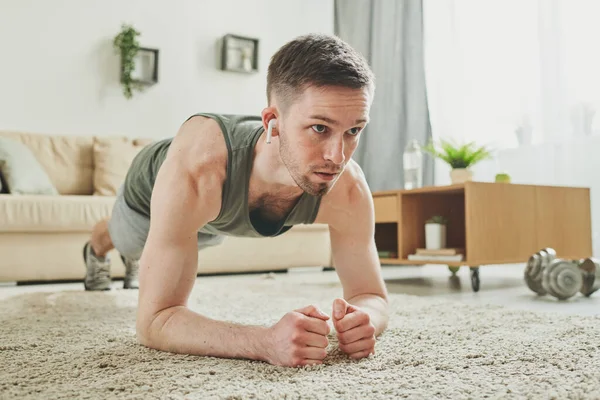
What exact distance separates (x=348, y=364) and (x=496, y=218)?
1617mm

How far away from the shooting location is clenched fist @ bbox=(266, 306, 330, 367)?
3.10 ft

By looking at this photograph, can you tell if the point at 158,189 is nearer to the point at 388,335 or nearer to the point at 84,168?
the point at 388,335

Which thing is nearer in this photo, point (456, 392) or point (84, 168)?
point (456, 392)

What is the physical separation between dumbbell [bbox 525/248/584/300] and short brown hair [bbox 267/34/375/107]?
52.8 inches

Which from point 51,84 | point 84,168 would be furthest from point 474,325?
point 51,84

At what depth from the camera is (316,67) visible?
39.9 inches

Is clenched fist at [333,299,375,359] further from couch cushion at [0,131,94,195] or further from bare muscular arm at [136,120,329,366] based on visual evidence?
couch cushion at [0,131,94,195]

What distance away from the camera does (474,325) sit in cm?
140

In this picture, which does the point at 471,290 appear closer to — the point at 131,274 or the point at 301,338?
the point at 131,274

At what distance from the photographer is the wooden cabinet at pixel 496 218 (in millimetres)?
2348

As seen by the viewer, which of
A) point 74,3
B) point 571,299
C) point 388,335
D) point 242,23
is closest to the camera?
point 388,335

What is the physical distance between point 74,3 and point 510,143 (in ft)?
10.4

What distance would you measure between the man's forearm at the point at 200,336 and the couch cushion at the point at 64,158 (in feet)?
9.02

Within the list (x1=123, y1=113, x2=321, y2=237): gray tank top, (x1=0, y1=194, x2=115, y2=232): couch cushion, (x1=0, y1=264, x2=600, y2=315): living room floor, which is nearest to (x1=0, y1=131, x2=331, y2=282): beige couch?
(x1=0, y1=194, x2=115, y2=232): couch cushion
